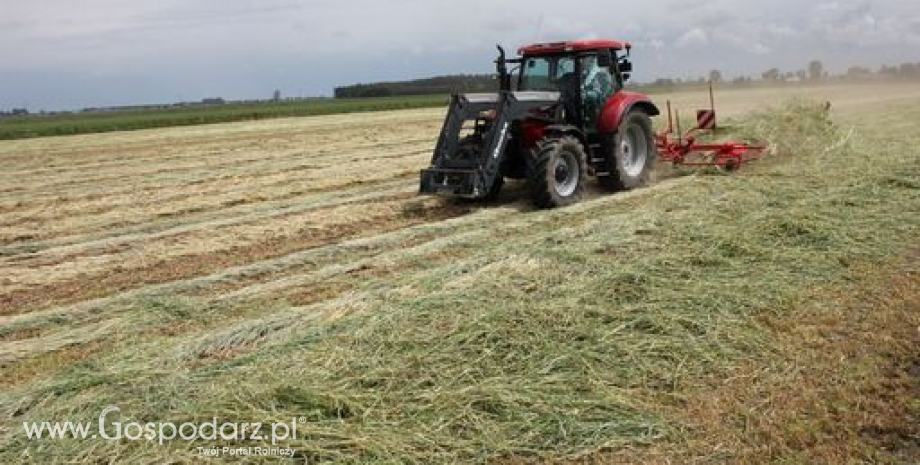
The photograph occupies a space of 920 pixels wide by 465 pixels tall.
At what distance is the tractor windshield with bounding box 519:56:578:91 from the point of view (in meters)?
11.3

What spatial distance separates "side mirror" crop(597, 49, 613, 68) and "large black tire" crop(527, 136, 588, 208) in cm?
139

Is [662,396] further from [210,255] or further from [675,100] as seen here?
[675,100]

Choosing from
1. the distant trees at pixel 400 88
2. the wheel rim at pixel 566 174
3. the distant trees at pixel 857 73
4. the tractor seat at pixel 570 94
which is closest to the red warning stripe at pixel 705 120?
the tractor seat at pixel 570 94

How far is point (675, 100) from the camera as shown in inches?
1369

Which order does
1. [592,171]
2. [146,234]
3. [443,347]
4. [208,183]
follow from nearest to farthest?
[443,347] < [146,234] < [592,171] < [208,183]

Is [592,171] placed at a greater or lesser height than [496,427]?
greater

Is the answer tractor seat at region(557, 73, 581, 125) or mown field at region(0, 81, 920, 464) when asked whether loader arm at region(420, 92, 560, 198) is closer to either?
tractor seat at region(557, 73, 581, 125)

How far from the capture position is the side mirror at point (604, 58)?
37.9 ft

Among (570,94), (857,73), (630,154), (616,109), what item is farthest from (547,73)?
(857,73)

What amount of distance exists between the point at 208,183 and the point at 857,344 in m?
12.5

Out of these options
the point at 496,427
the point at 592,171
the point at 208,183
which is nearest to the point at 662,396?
the point at 496,427

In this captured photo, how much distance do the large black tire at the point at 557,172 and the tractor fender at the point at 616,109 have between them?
553 mm

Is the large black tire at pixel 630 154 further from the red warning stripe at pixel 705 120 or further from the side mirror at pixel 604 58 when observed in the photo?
the red warning stripe at pixel 705 120

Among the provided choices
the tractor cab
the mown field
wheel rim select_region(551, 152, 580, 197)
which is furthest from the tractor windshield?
the mown field
